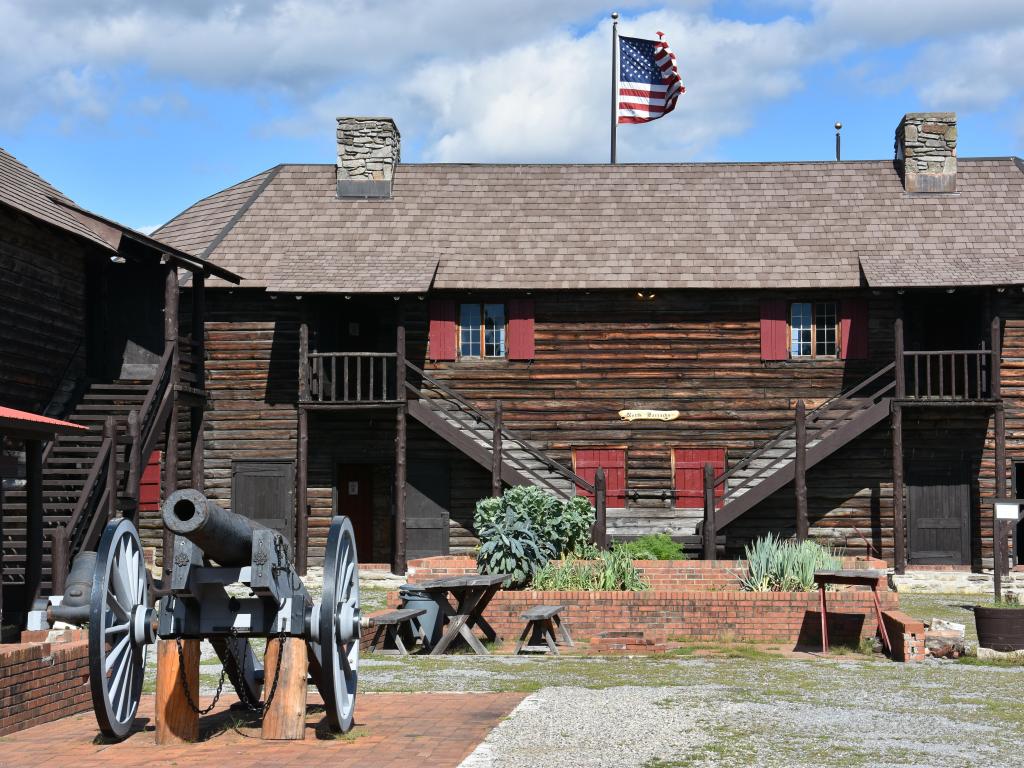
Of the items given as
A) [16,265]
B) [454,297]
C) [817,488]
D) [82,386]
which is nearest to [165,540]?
[82,386]

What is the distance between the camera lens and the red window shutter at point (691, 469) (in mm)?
23891

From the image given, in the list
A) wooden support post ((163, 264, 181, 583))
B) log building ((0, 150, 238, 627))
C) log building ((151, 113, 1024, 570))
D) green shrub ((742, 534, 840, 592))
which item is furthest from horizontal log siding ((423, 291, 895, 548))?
green shrub ((742, 534, 840, 592))

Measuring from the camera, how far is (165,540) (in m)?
20.6

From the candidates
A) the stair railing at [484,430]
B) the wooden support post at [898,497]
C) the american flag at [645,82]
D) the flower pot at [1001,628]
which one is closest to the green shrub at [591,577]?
the flower pot at [1001,628]

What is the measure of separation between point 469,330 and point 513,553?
27.7 feet

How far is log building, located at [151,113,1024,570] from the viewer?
2327cm

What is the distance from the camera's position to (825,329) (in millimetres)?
24094

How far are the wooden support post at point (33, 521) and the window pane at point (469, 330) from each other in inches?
464

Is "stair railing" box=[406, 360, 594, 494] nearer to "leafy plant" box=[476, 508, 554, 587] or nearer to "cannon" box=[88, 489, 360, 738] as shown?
"leafy plant" box=[476, 508, 554, 587]

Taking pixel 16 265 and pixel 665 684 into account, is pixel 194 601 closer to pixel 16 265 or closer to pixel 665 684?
pixel 665 684

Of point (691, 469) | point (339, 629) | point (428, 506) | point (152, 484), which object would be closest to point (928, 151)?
point (691, 469)

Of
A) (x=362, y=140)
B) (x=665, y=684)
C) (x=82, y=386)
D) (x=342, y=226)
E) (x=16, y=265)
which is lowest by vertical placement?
(x=665, y=684)

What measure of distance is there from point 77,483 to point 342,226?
350 inches

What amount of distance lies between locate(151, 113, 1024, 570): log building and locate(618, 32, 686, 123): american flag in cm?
481
